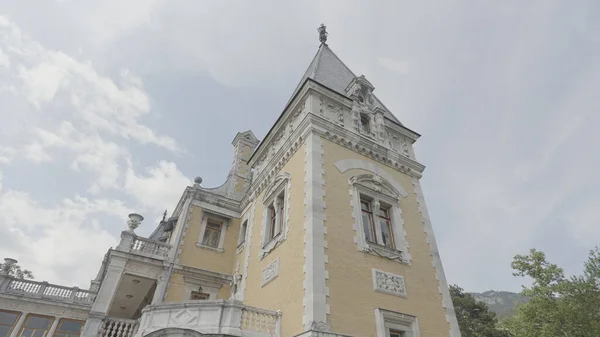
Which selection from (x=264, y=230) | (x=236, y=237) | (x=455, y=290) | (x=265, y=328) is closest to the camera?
(x=265, y=328)

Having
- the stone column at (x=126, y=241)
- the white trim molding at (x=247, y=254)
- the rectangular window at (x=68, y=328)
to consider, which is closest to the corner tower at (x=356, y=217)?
the white trim molding at (x=247, y=254)

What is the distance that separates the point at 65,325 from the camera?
15.6m

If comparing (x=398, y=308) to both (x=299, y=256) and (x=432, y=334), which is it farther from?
(x=299, y=256)

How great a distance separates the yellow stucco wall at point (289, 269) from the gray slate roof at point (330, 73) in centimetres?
478

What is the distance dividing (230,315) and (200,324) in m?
0.87

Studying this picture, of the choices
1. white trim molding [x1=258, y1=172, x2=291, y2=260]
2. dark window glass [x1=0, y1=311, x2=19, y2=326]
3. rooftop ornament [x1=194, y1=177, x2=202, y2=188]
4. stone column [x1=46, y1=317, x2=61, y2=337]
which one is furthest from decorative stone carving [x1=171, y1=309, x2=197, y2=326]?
dark window glass [x1=0, y1=311, x2=19, y2=326]

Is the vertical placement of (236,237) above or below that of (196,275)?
above

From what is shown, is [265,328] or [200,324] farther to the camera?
[265,328]

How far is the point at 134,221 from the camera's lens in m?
15.5

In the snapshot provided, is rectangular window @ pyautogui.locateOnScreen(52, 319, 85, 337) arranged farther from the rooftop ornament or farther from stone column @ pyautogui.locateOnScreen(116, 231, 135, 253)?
the rooftop ornament

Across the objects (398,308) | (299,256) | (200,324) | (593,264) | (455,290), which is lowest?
(200,324)

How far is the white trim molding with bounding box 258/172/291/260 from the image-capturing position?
42.3 feet

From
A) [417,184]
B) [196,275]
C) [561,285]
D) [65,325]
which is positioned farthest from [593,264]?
[65,325]

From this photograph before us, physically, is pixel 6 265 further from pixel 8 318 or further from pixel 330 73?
pixel 330 73
